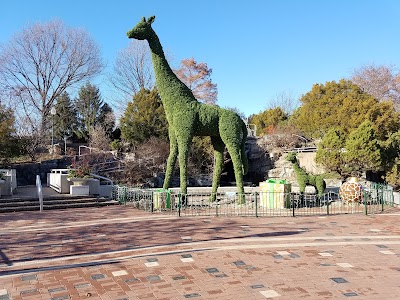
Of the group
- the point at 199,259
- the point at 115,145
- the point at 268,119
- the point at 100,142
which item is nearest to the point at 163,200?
the point at 199,259

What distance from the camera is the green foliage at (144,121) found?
27.9 metres

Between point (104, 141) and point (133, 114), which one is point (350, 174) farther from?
point (104, 141)

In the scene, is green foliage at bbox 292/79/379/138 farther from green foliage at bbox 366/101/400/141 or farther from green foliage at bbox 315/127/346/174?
green foliage at bbox 315/127/346/174

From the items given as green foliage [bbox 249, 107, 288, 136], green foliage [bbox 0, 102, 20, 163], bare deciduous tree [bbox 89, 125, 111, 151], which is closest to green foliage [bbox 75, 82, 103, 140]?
bare deciduous tree [bbox 89, 125, 111, 151]

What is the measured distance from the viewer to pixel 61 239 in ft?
28.7

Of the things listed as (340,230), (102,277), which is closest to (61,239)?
(102,277)

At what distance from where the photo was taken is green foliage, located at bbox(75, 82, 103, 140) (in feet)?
133

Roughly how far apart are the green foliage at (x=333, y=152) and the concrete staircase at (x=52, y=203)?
11974 mm

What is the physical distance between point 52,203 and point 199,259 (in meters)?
10.1

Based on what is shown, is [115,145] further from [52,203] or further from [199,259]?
[199,259]

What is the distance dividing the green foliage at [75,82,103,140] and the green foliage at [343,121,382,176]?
94.9 ft

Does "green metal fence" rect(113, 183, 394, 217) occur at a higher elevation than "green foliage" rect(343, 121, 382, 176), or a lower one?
lower

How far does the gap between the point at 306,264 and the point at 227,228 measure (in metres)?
3.70

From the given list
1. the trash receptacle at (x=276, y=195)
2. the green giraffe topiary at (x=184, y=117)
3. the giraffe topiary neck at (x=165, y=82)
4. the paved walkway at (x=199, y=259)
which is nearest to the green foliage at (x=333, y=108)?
the trash receptacle at (x=276, y=195)
